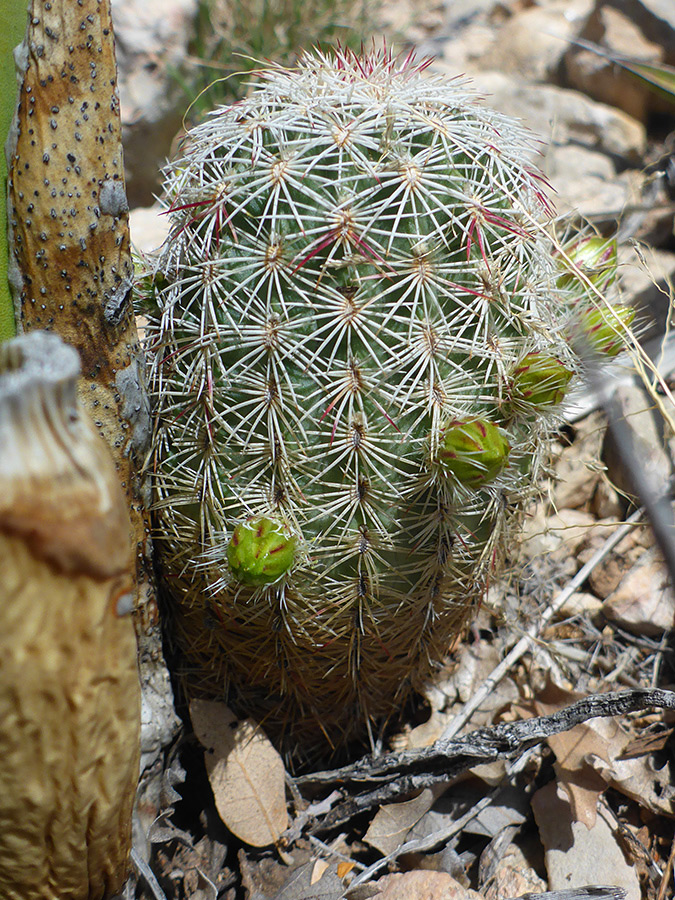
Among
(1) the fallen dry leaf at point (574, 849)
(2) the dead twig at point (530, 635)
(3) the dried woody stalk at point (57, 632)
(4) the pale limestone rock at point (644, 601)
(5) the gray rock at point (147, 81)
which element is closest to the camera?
(3) the dried woody stalk at point (57, 632)

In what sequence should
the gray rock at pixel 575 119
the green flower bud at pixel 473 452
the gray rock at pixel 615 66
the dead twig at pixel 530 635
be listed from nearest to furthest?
1. the green flower bud at pixel 473 452
2. the dead twig at pixel 530 635
3. the gray rock at pixel 575 119
4. the gray rock at pixel 615 66

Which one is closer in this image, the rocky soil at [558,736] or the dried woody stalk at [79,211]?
the dried woody stalk at [79,211]

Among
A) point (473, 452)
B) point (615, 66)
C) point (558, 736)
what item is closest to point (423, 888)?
point (558, 736)

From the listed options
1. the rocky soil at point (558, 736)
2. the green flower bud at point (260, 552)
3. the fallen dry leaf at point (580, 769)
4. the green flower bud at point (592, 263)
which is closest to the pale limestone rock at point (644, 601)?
the rocky soil at point (558, 736)

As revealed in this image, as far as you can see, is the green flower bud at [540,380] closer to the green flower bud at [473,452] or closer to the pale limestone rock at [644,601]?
the green flower bud at [473,452]

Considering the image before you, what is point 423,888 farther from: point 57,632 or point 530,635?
point 57,632

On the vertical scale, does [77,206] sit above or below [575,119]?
below
